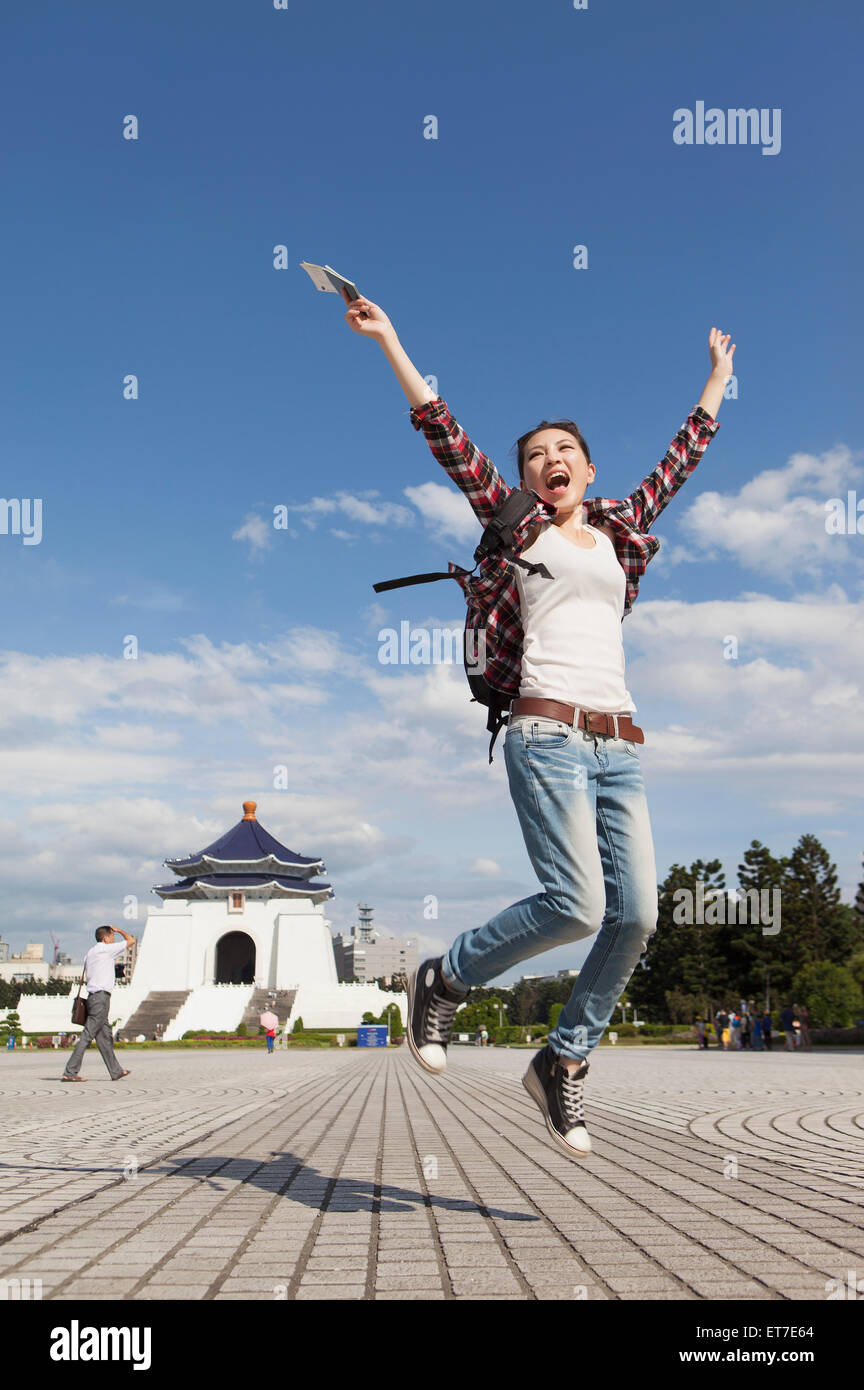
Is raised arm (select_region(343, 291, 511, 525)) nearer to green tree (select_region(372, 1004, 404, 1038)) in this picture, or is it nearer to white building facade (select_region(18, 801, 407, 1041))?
green tree (select_region(372, 1004, 404, 1038))

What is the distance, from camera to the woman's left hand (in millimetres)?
4438

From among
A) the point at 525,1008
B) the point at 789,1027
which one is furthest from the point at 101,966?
the point at 525,1008

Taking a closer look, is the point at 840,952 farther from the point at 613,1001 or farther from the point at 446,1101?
the point at 613,1001

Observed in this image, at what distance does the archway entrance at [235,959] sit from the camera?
65.5 m

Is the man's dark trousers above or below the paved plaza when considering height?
below

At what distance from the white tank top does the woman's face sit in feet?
0.54

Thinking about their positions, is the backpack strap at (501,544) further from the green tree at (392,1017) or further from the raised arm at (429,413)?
the green tree at (392,1017)

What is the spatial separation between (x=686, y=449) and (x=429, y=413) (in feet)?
4.24

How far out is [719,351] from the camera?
4.46m

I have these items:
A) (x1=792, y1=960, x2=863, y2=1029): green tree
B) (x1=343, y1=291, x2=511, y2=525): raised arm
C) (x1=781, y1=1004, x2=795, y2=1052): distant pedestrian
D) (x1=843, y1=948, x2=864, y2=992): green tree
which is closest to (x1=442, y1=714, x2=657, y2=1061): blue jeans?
(x1=343, y1=291, x2=511, y2=525): raised arm

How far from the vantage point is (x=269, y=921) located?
212ft

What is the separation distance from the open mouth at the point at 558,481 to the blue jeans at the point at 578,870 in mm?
926

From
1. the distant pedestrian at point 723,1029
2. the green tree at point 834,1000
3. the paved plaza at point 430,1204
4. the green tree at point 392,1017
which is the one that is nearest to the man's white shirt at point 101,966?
the paved plaza at point 430,1204
